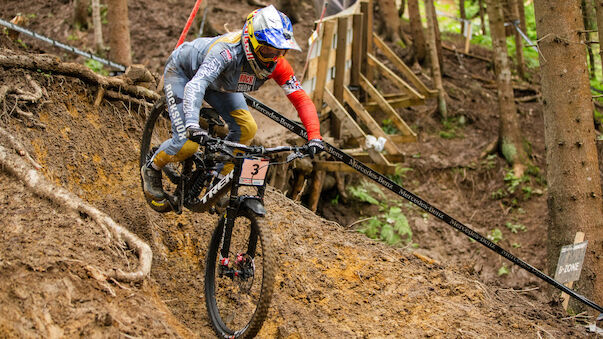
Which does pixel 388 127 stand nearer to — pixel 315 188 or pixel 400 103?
pixel 400 103

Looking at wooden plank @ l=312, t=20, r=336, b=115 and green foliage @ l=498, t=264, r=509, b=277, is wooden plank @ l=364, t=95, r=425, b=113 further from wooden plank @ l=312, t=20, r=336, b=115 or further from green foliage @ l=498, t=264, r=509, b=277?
green foliage @ l=498, t=264, r=509, b=277

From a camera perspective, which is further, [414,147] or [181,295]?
[414,147]

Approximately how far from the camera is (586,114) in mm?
6805

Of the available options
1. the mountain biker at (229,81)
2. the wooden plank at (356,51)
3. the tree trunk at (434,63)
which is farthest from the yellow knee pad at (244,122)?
the tree trunk at (434,63)

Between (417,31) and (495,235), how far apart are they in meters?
8.01

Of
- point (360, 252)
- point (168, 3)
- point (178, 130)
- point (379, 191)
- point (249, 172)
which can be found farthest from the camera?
point (168, 3)

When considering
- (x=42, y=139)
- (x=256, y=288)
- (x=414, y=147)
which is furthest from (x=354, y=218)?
(x=42, y=139)

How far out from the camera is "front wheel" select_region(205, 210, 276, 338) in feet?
13.8

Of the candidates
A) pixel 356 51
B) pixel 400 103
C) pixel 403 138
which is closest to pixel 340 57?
pixel 356 51

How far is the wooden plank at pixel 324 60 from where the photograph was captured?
961cm

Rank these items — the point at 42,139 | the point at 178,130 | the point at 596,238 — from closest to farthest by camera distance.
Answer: the point at 178,130
the point at 42,139
the point at 596,238

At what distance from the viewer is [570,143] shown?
22.2 feet

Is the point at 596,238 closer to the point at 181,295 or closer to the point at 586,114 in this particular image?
the point at 586,114

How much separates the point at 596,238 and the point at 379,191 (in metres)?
5.82
